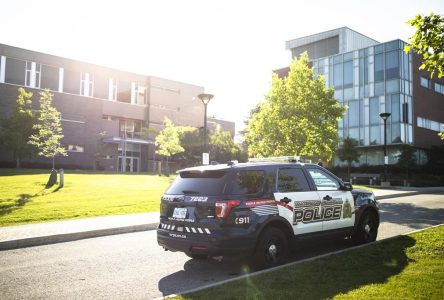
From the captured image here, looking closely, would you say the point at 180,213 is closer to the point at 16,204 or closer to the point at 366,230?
the point at 366,230

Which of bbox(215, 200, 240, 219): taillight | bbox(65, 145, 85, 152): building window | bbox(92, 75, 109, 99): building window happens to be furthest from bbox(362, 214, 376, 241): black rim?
bbox(92, 75, 109, 99): building window

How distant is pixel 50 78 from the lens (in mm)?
48250

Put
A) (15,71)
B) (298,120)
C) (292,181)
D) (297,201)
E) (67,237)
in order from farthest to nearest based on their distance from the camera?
(15,71)
(298,120)
(67,237)
(292,181)
(297,201)

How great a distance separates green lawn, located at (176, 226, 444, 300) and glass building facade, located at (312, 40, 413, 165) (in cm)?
3937

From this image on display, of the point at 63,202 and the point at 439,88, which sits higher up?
the point at 439,88

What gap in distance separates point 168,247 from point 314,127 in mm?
21465

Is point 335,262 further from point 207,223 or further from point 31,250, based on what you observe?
point 31,250

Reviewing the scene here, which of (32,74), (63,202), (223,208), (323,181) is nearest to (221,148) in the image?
(32,74)

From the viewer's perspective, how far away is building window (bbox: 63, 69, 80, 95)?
49.6 meters

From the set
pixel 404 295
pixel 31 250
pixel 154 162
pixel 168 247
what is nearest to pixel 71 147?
pixel 154 162

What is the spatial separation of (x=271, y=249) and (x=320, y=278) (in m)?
1.09

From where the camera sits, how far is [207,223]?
5.69 metres

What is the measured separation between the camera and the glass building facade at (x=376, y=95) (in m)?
42.2

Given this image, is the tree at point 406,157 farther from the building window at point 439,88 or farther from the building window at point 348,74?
the building window at point 439,88
